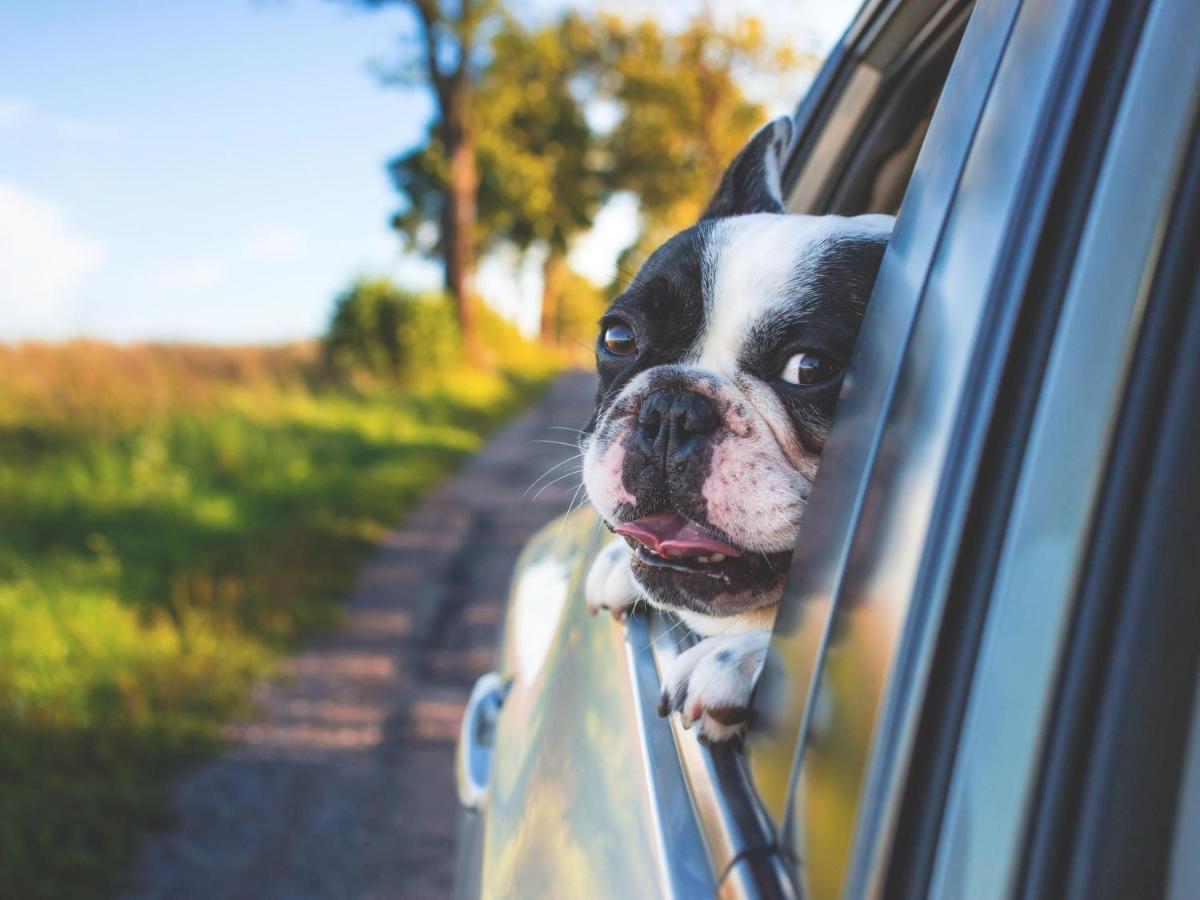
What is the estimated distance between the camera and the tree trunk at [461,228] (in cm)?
1947

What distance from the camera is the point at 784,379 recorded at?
5.08 feet

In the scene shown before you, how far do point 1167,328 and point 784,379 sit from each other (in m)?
0.82

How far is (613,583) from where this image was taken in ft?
5.66

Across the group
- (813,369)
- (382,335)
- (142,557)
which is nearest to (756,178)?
(813,369)

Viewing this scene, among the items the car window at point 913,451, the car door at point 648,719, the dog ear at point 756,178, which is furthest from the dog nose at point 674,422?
the dog ear at point 756,178

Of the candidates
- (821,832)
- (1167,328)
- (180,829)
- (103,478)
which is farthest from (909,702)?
(103,478)

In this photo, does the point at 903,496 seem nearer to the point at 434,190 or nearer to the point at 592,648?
the point at 592,648

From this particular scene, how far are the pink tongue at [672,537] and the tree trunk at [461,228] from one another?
18485mm

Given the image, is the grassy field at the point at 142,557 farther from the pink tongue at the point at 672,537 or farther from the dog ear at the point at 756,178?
the dog ear at the point at 756,178

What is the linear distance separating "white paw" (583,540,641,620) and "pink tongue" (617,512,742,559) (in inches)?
3.4

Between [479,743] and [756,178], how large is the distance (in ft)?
4.61

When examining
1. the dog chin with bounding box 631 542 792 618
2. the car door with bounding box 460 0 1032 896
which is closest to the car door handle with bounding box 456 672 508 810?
the car door with bounding box 460 0 1032 896

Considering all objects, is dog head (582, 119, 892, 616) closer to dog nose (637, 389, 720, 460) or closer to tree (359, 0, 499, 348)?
dog nose (637, 389, 720, 460)

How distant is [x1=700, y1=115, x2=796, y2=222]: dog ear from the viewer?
211 centimetres
